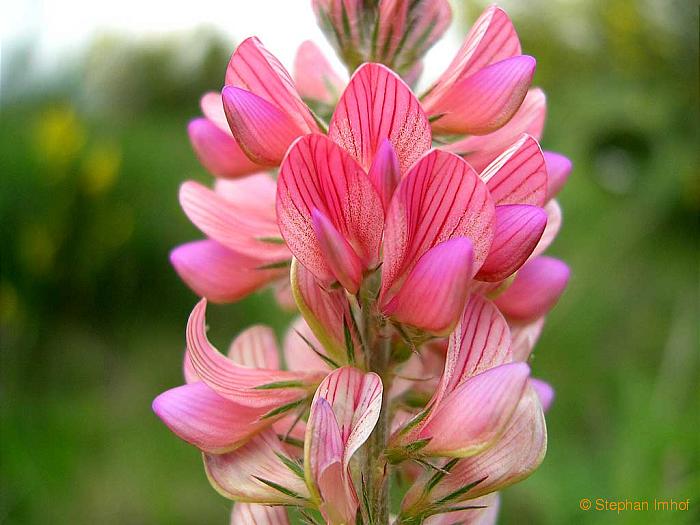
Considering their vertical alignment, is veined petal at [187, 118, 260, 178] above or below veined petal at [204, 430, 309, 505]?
above

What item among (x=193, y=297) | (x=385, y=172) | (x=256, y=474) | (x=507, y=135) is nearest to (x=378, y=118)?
(x=385, y=172)

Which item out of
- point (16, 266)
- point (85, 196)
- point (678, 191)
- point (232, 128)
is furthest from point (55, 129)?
point (678, 191)

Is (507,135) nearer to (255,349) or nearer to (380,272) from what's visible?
(380,272)

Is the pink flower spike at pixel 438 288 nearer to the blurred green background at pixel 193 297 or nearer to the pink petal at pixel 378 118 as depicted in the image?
the pink petal at pixel 378 118

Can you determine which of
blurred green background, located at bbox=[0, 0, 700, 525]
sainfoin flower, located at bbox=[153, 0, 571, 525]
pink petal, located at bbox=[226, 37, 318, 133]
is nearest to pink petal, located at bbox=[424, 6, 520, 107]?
sainfoin flower, located at bbox=[153, 0, 571, 525]

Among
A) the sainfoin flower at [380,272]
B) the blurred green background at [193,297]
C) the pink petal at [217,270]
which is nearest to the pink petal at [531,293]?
the sainfoin flower at [380,272]

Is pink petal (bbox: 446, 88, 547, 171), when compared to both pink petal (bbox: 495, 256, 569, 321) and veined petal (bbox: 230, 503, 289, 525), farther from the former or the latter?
veined petal (bbox: 230, 503, 289, 525)
